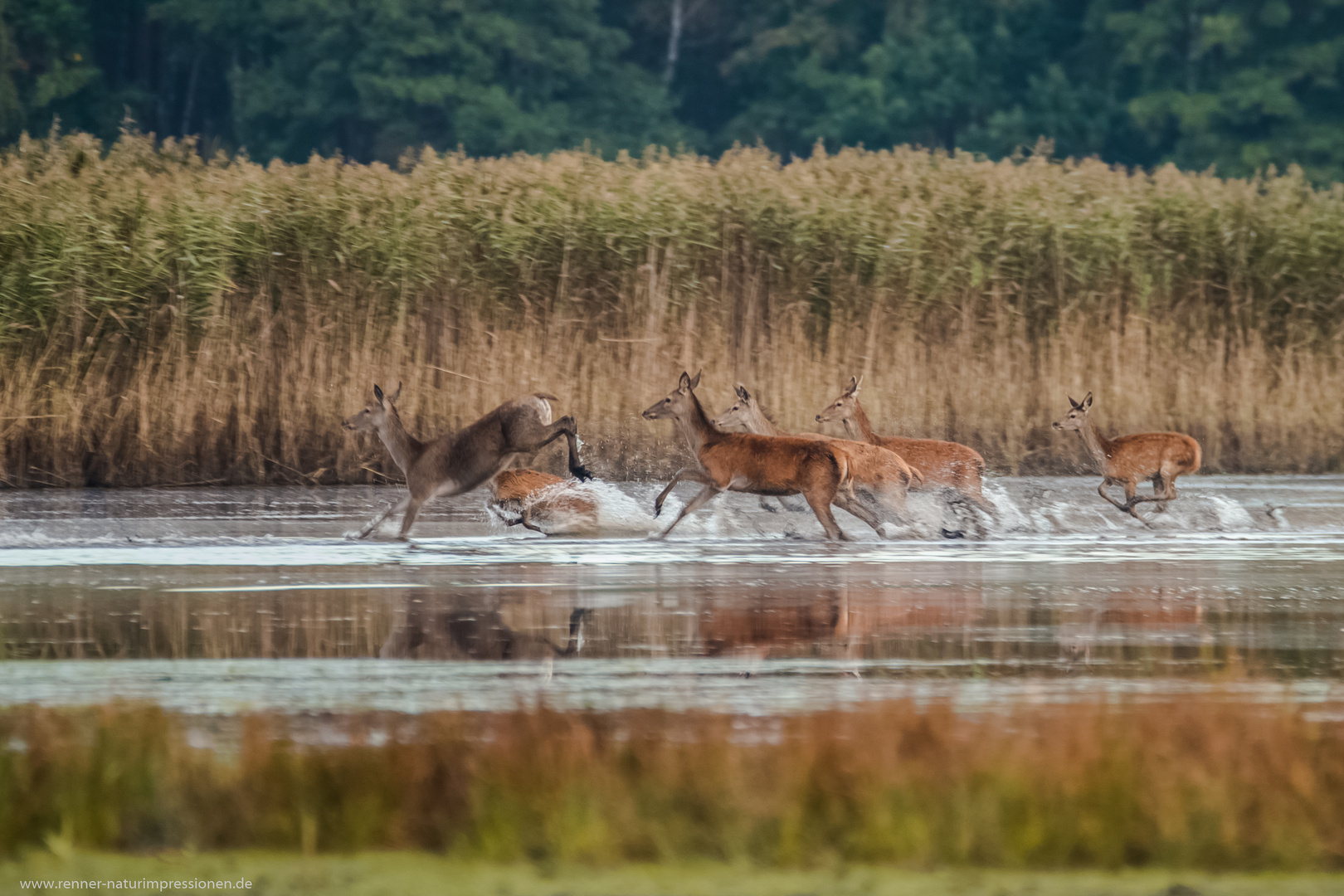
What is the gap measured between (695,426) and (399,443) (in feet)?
7.23

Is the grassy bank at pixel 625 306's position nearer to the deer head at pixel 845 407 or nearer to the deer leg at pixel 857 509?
the deer head at pixel 845 407

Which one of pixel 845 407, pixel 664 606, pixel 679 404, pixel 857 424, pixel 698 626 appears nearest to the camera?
pixel 698 626

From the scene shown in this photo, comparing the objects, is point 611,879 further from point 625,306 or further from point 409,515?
point 625,306

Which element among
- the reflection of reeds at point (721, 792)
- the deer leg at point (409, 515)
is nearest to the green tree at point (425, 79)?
the deer leg at point (409, 515)

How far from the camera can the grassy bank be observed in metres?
15.8

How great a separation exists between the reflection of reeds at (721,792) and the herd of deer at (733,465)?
6708mm

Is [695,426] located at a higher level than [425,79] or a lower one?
lower

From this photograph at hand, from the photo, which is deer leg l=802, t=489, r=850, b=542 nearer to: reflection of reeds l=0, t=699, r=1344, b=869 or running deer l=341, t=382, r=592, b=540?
running deer l=341, t=382, r=592, b=540

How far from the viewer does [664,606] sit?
8797mm

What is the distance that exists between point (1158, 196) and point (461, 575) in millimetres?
11595

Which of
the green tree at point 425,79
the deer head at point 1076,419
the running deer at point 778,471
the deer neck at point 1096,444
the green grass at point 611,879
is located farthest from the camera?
the green tree at point 425,79

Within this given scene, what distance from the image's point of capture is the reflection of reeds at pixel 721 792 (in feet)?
15.5

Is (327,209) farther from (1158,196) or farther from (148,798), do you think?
(148,798)

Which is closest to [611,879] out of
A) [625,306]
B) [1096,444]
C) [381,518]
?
[381,518]
